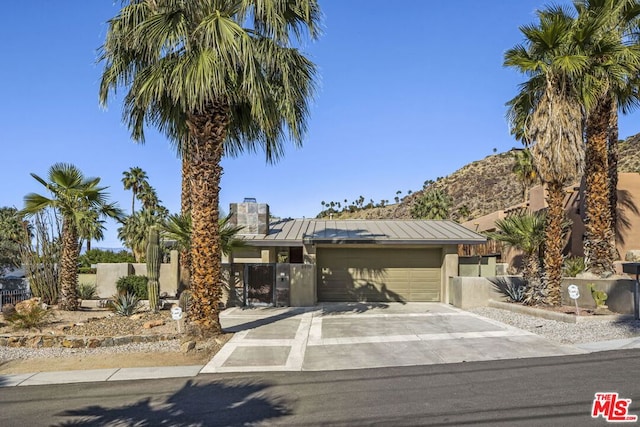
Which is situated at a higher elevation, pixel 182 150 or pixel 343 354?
pixel 182 150

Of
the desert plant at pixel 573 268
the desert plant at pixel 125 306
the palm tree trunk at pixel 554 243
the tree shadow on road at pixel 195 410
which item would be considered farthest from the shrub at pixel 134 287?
the desert plant at pixel 573 268

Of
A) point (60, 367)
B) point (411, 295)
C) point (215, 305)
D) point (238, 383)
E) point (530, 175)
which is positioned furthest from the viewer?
point (530, 175)

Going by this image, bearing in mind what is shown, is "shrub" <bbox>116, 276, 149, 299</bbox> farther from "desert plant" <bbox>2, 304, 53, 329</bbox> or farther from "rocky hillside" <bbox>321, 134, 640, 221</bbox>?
"rocky hillside" <bbox>321, 134, 640, 221</bbox>

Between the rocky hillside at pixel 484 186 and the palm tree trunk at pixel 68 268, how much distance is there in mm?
49130

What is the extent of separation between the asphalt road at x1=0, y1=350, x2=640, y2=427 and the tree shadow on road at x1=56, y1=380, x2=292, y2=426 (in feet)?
0.05

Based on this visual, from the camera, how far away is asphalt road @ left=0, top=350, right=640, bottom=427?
22.2 ft

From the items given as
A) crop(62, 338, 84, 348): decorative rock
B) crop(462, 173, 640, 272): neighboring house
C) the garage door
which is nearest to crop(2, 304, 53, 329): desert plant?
crop(62, 338, 84, 348): decorative rock

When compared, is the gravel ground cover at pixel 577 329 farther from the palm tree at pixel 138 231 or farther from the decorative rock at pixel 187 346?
the palm tree at pixel 138 231

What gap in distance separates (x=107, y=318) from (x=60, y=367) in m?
5.12

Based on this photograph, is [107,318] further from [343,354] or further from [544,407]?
[544,407]

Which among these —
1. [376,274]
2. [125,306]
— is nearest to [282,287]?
[376,274]

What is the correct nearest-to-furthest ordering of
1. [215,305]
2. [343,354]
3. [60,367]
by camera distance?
[60,367] → [343,354] → [215,305]

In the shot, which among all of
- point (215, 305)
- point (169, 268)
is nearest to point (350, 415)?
point (215, 305)

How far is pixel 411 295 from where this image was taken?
2200cm
